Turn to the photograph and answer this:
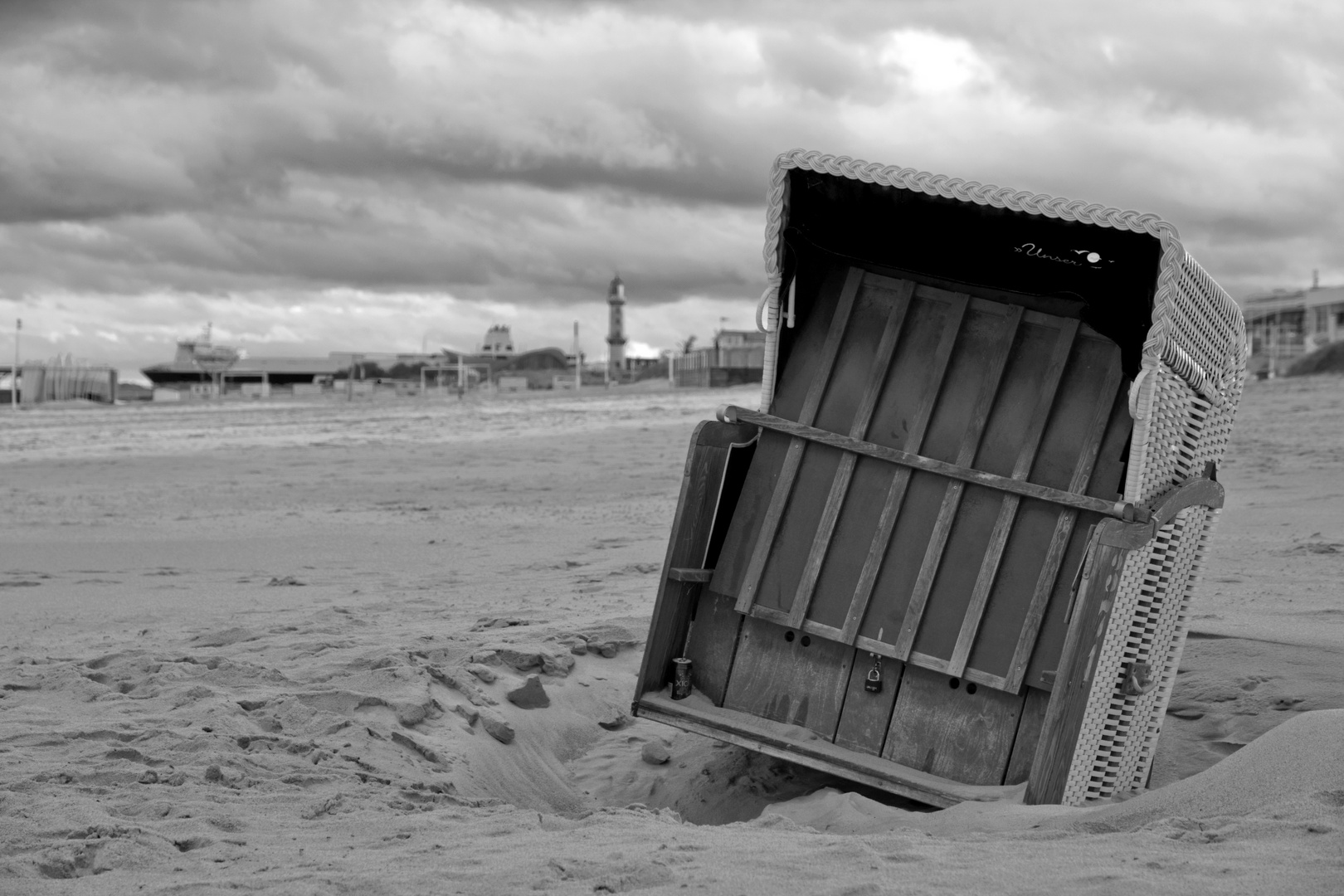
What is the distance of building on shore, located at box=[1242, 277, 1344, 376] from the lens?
69.4m

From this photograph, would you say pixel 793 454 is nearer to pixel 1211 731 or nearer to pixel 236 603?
pixel 1211 731

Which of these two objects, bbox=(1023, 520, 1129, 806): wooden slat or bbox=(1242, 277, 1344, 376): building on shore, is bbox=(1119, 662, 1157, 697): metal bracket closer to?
bbox=(1023, 520, 1129, 806): wooden slat

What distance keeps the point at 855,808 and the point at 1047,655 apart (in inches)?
40.2

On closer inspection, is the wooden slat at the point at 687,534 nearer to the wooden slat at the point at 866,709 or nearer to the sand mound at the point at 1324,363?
the wooden slat at the point at 866,709

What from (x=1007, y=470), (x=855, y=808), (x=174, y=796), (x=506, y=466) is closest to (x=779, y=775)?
(x=855, y=808)

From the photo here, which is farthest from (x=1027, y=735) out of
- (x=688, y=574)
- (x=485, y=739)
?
(x=485, y=739)

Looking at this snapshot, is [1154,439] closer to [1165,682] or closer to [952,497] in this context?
[952,497]

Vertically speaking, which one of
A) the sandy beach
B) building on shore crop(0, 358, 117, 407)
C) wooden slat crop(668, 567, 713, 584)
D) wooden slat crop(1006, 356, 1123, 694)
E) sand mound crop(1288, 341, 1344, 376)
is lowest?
building on shore crop(0, 358, 117, 407)

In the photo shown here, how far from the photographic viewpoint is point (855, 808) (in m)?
4.68

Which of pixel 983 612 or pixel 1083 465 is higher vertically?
pixel 1083 465

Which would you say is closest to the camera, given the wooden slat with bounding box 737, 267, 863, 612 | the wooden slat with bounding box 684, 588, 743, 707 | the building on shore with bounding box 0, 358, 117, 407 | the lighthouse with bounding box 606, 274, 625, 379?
the wooden slat with bounding box 737, 267, 863, 612

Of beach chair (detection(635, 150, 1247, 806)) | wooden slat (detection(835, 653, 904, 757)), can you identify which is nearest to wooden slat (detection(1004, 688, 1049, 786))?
beach chair (detection(635, 150, 1247, 806))

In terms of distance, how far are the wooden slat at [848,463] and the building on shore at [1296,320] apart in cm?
6528

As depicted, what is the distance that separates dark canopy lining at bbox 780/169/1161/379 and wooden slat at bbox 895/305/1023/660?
0.21 meters
